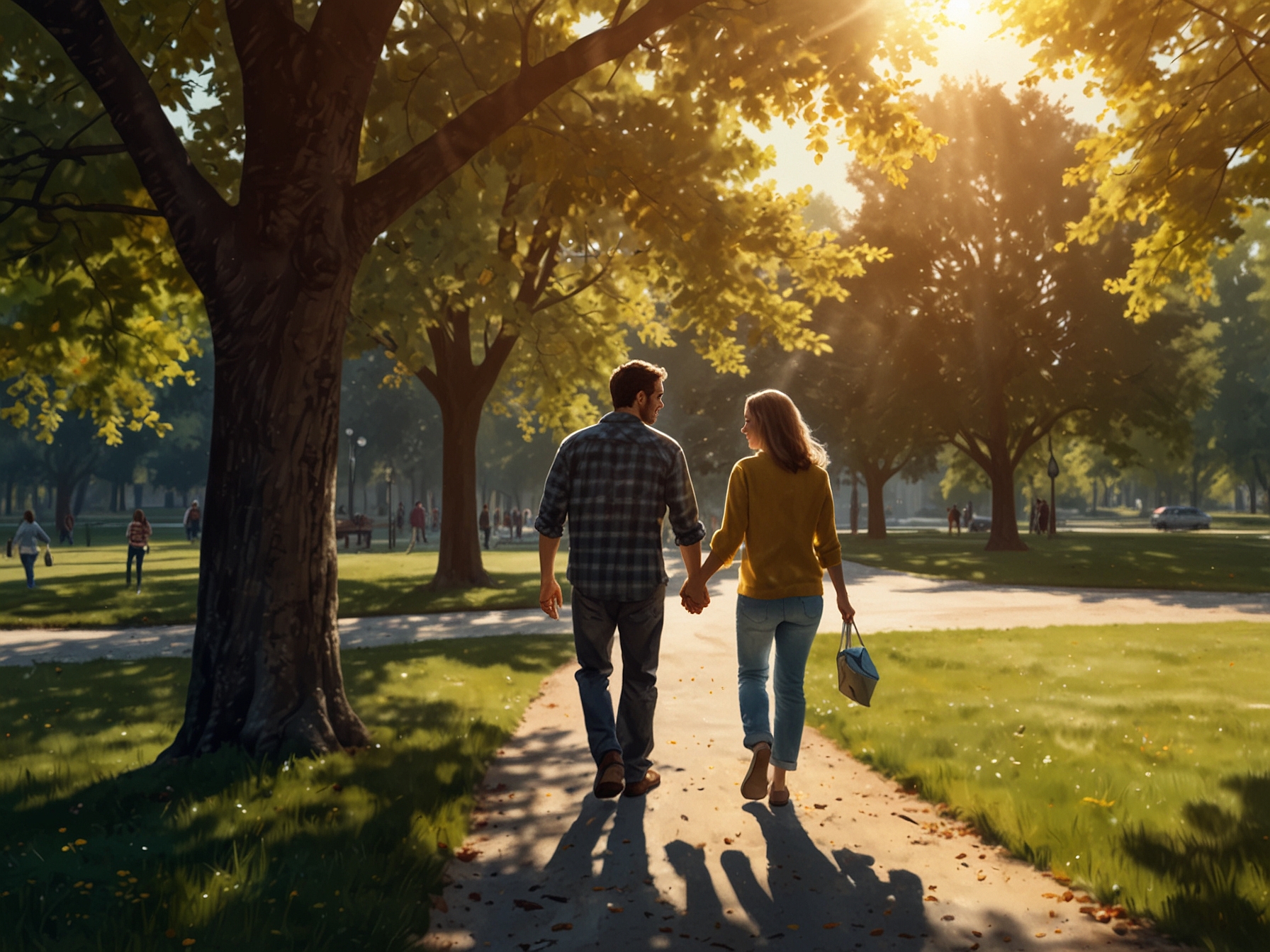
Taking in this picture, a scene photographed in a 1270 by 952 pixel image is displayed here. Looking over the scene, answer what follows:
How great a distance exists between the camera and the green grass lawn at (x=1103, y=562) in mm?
20453

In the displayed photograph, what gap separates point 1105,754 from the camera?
20.0 ft

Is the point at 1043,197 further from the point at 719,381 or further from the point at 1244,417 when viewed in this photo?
the point at 1244,417

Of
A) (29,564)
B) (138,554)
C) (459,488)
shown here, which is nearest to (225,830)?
(459,488)

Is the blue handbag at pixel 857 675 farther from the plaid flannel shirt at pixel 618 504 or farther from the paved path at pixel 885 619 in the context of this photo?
the paved path at pixel 885 619

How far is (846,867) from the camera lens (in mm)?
4207

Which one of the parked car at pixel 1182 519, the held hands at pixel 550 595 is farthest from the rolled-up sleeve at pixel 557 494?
the parked car at pixel 1182 519

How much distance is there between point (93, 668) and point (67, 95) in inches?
246

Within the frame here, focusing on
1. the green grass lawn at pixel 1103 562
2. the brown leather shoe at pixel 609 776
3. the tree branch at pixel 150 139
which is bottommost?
the brown leather shoe at pixel 609 776

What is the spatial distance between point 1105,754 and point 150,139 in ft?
22.3

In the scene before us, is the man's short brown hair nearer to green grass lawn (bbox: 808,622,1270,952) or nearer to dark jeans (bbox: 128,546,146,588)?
green grass lawn (bbox: 808,622,1270,952)

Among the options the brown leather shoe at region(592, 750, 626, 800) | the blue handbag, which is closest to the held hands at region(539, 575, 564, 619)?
the brown leather shoe at region(592, 750, 626, 800)

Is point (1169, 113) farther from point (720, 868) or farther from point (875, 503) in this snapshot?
point (875, 503)

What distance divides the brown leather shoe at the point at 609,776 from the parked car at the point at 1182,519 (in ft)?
204

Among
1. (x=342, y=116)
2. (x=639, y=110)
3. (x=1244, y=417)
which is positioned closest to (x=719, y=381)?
(x=1244, y=417)
